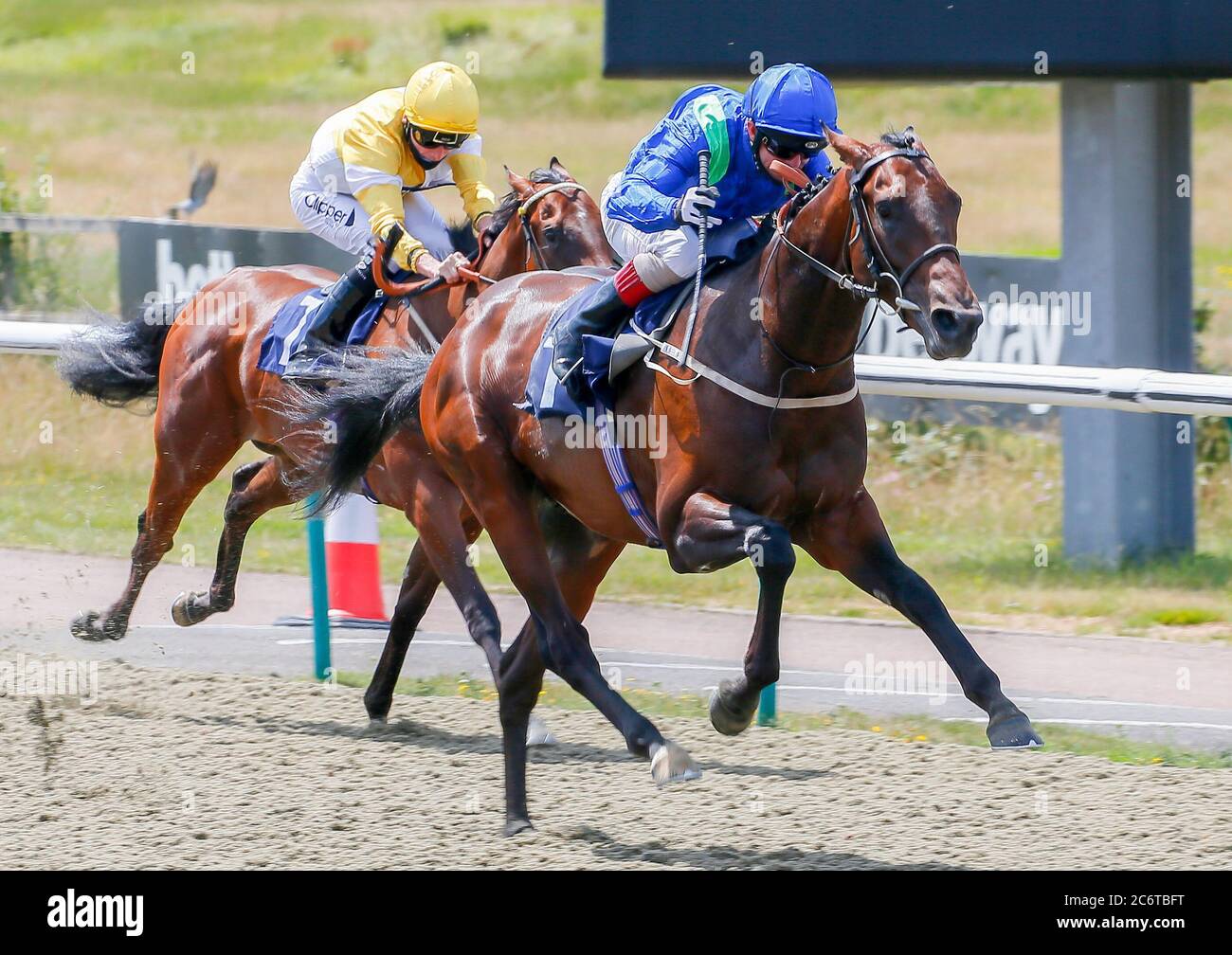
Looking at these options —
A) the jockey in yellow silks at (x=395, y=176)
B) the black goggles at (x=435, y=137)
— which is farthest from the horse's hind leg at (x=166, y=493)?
the black goggles at (x=435, y=137)

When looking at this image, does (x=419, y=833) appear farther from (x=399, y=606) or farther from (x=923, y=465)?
(x=923, y=465)

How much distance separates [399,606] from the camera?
6688 millimetres

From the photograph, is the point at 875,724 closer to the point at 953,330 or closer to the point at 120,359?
the point at 953,330

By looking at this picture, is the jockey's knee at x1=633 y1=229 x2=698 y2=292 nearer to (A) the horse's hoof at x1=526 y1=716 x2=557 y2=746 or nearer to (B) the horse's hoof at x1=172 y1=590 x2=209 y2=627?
(A) the horse's hoof at x1=526 y1=716 x2=557 y2=746

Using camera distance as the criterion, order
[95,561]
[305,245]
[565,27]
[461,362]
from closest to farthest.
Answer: [461,362], [95,561], [305,245], [565,27]

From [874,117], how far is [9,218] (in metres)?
14.8

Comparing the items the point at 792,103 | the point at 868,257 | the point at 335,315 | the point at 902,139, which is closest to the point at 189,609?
the point at 335,315

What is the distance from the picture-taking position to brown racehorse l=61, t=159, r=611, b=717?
21.6 ft

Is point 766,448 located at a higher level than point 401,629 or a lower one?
higher

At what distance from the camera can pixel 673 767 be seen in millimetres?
4656

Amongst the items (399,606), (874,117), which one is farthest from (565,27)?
(399,606)

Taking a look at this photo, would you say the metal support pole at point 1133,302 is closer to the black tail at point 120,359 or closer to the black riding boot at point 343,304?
the black riding boot at point 343,304

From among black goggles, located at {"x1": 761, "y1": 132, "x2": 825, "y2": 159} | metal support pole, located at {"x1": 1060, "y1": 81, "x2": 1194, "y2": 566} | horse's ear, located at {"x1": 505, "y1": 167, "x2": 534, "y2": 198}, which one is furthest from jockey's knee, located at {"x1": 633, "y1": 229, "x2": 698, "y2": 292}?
metal support pole, located at {"x1": 1060, "y1": 81, "x2": 1194, "y2": 566}

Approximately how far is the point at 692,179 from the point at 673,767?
1.65 meters
